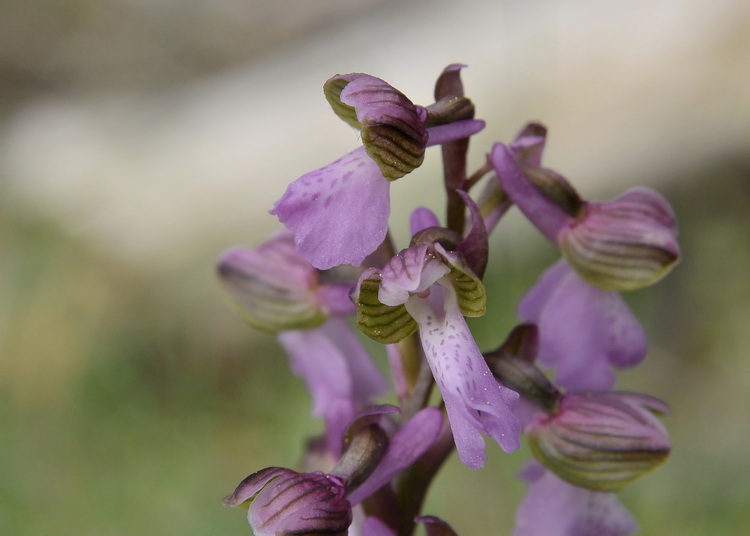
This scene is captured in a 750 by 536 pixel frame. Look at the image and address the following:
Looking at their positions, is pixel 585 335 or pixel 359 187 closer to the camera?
pixel 359 187

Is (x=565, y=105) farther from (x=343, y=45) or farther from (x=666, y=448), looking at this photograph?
(x=666, y=448)

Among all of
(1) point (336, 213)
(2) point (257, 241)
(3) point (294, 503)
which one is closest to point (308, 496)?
(3) point (294, 503)

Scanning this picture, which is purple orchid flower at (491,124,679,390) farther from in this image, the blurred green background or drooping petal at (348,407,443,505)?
the blurred green background

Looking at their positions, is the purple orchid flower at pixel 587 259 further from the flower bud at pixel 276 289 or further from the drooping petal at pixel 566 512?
the flower bud at pixel 276 289

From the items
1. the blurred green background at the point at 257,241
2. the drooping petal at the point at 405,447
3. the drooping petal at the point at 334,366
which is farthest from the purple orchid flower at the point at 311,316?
the blurred green background at the point at 257,241

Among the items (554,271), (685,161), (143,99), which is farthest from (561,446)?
(143,99)

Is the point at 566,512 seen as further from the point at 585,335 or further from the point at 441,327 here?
the point at 441,327
